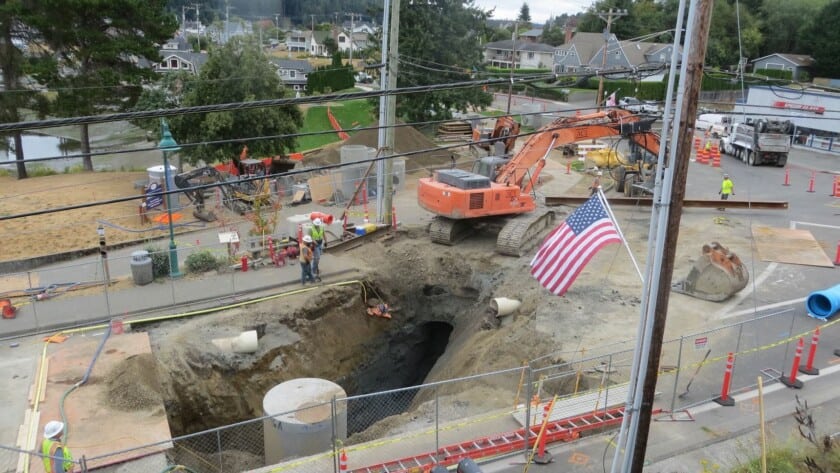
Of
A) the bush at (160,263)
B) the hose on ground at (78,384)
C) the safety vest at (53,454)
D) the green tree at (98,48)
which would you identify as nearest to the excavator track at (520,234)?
the bush at (160,263)

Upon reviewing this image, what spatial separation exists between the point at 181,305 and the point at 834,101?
42839 mm

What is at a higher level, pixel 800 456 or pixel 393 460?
pixel 800 456

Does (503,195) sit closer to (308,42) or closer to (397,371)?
(397,371)

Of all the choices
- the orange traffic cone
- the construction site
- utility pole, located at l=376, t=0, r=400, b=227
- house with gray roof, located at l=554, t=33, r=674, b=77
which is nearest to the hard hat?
the construction site

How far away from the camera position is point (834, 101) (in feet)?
139

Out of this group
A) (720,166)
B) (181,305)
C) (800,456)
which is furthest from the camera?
(720,166)

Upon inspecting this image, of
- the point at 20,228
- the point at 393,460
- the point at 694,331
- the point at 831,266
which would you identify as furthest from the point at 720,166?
the point at 20,228

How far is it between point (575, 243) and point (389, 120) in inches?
433

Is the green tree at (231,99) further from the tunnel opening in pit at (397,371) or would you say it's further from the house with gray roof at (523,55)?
the house with gray roof at (523,55)

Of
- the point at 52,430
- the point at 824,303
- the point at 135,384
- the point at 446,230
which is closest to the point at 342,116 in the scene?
the point at 446,230

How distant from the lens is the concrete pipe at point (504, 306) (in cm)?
1730

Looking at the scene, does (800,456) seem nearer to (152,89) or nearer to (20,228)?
(20,228)

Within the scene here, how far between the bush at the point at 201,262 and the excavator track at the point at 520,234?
8.70m

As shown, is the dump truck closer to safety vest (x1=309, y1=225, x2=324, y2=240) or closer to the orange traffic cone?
safety vest (x1=309, y1=225, x2=324, y2=240)
